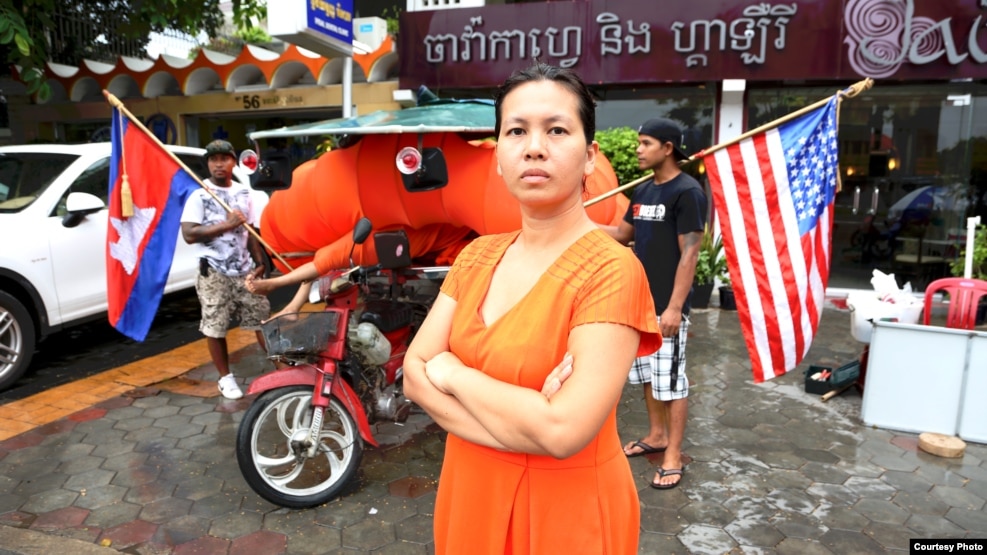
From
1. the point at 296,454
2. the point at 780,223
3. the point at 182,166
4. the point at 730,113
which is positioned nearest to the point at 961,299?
the point at 780,223

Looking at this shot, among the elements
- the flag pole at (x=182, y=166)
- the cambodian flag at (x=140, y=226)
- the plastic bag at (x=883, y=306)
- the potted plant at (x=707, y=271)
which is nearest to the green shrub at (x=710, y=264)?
the potted plant at (x=707, y=271)

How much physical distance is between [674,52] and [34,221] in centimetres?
702

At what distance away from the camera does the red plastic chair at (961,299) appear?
448 centimetres

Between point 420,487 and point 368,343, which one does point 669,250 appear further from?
point 420,487

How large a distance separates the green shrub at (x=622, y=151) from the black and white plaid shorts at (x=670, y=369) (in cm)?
466

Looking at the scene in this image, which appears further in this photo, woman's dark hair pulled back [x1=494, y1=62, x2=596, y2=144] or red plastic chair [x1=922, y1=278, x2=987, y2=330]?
red plastic chair [x1=922, y1=278, x2=987, y2=330]

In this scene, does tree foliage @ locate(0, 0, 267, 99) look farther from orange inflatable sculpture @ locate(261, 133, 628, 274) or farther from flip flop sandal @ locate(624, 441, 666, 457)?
flip flop sandal @ locate(624, 441, 666, 457)

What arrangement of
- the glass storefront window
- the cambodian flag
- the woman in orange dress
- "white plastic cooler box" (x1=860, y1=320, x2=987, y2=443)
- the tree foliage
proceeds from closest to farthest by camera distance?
the woman in orange dress → "white plastic cooler box" (x1=860, y1=320, x2=987, y2=443) → the cambodian flag → the tree foliage → the glass storefront window

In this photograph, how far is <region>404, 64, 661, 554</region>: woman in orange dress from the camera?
1.45 meters

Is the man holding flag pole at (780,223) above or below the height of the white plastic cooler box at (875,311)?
above

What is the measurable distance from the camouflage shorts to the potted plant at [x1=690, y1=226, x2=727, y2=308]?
5153mm

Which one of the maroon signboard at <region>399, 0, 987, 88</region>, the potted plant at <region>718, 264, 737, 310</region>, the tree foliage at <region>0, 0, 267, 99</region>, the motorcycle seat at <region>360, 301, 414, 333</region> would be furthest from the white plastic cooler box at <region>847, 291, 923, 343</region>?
the tree foliage at <region>0, 0, 267, 99</region>

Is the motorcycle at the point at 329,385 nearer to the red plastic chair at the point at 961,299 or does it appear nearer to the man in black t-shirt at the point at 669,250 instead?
the man in black t-shirt at the point at 669,250

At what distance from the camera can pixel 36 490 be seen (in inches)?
148
